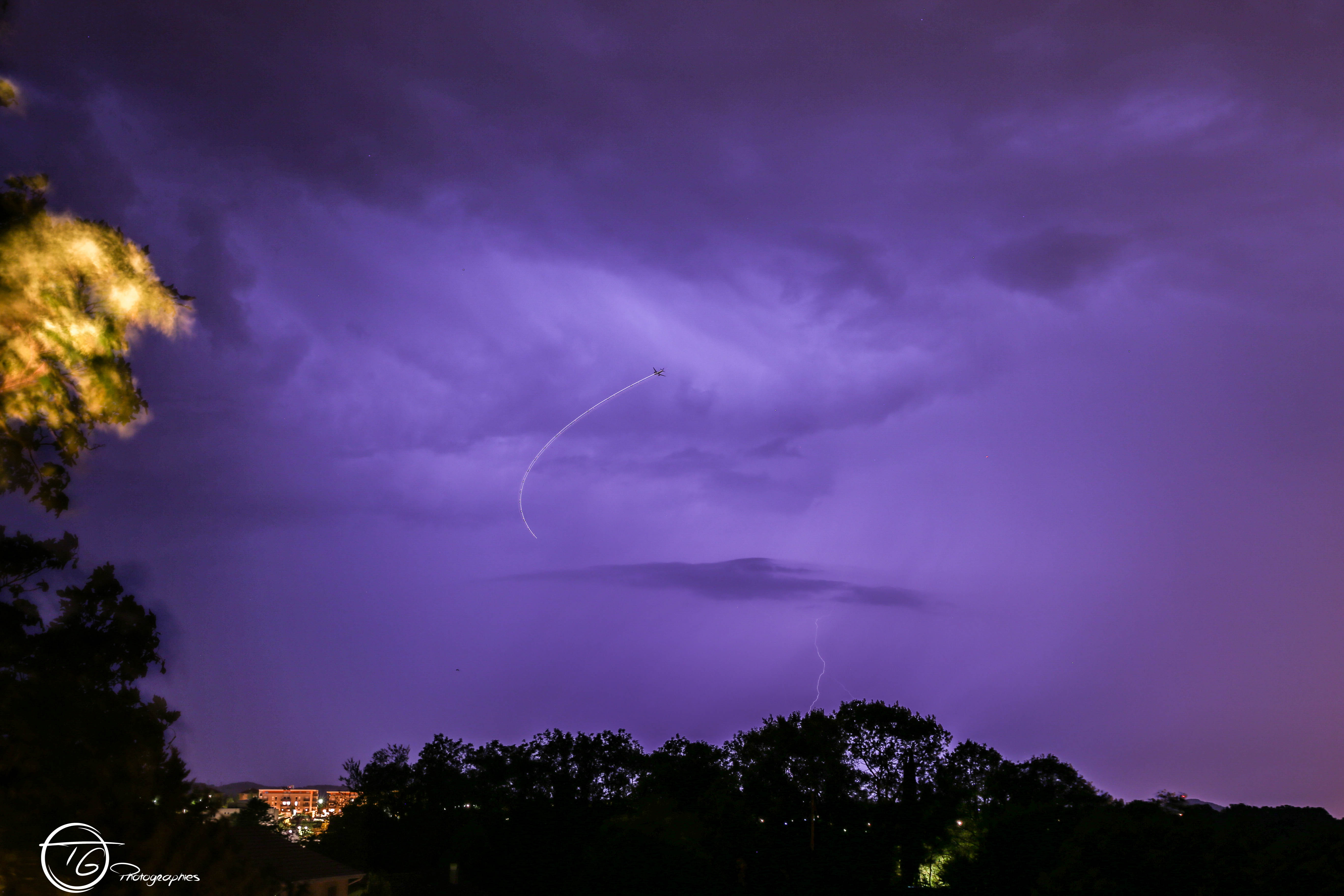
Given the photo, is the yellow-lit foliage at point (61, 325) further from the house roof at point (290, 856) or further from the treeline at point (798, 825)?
the treeline at point (798, 825)

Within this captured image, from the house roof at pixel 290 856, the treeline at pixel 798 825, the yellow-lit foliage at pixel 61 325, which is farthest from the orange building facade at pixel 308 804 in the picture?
the yellow-lit foliage at pixel 61 325

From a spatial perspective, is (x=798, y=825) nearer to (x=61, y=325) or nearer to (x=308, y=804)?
(x=61, y=325)

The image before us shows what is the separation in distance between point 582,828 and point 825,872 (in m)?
14.8

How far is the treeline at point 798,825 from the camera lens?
25.1 meters

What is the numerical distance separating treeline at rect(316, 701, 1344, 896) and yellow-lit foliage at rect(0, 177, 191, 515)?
90.2ft

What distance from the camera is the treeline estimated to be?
25.1 m

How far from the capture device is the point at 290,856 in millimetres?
28188

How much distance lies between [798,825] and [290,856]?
2547 centimetres

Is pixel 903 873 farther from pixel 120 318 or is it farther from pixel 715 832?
pixel 120 318

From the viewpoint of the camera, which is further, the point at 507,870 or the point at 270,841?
the point at 507,870

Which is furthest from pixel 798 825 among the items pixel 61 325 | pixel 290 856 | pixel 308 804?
pixel 308 804

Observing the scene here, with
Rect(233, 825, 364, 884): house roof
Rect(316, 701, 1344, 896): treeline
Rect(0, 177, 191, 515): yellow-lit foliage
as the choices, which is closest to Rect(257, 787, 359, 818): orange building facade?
Rect(233, 825, 364, 884): house roof

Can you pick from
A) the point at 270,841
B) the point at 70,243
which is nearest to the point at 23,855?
the point at 70,243

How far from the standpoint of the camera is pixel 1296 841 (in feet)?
73.8
